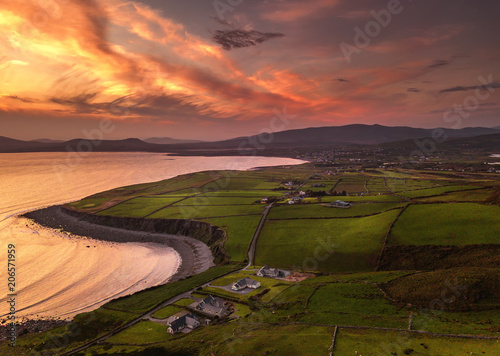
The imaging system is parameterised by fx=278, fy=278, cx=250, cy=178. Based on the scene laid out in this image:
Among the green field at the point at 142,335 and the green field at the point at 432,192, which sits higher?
the green field at the point at 432,192

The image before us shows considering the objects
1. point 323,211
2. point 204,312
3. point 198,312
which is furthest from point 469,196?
point 198,312

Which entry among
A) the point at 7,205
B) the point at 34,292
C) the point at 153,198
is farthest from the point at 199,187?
the point at 34,292

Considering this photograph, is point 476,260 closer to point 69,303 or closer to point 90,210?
A: point 69,303

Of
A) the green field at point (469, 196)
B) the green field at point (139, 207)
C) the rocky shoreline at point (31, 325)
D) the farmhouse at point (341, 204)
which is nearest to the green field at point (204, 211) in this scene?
the green field at point (139, 207)

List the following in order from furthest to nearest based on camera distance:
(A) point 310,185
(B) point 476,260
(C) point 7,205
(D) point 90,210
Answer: (A) point 310,185 → (C) point 7,205 → (D) point 90,210 → (B) point 476,260

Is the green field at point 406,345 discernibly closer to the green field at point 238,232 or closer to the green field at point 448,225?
the green field at point 448,225

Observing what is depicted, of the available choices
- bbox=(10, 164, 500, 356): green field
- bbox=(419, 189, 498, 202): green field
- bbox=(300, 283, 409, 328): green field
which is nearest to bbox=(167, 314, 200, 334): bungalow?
bbox=(10, 164, 500, 356): green field

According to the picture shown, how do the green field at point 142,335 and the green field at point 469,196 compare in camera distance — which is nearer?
the green field at point 142,335
